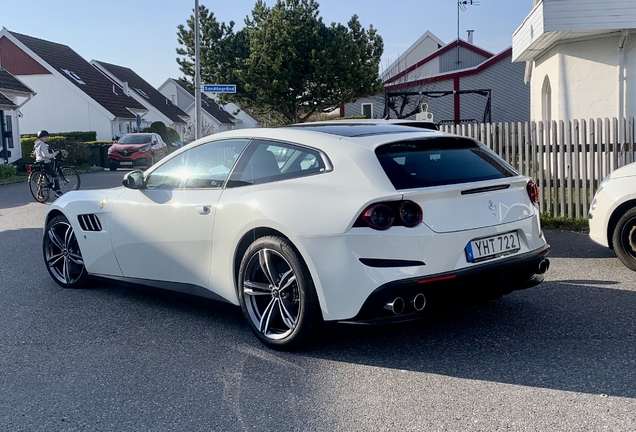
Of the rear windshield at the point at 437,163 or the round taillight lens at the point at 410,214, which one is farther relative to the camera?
the rear windshield at the point at 437,163

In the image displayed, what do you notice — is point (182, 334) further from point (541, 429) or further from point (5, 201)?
point (5, 201)

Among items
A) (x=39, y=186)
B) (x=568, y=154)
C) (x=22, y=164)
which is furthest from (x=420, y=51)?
(x=568, y=154)

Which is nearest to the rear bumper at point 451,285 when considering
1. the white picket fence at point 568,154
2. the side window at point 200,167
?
the side window at point 200,167

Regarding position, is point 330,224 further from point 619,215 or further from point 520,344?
point 619,215

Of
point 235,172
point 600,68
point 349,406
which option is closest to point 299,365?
point 349,406

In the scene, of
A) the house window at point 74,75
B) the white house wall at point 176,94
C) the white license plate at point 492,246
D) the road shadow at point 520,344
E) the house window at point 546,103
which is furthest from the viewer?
the white house wall at point 176,94

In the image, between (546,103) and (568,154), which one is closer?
(568,154)

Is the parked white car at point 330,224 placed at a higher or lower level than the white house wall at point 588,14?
lower

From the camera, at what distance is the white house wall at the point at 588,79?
15.4m

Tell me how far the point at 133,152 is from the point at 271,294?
29.0 meters

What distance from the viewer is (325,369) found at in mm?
4566

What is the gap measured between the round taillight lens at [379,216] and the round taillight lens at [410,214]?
0.25 feet

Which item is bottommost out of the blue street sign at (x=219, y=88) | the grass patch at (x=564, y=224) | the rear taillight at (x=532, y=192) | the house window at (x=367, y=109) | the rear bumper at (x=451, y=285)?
the grass patch at (x=564, y=224)

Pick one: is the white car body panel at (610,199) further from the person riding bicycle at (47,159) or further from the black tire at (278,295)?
the person riding bicycle at (47,159)
